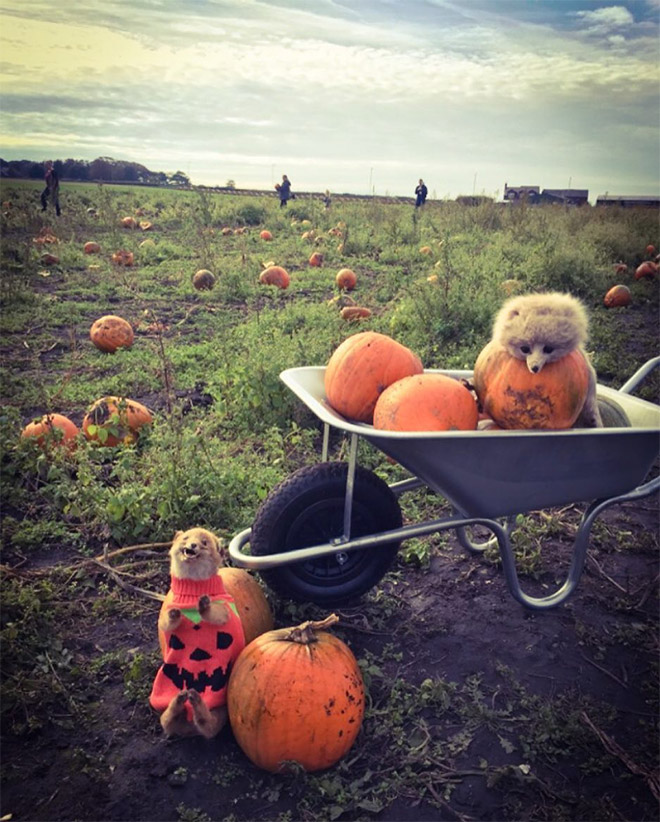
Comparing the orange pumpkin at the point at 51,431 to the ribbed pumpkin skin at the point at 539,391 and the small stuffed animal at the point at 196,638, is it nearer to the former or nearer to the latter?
the small stuffed animal at the point at 196,638

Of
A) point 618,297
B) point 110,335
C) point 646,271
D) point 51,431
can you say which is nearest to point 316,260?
point 618,297

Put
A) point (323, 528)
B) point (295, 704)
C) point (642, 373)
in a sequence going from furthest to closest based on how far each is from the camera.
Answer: point (642, 373)
point (323, 528)
point (295, 704)

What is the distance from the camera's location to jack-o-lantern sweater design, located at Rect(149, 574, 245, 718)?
2299 mm

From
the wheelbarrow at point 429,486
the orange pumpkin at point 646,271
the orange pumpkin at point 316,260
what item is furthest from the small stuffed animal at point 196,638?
the orange pumpkin at point 646,271

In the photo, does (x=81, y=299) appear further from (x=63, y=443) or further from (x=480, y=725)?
(x=480, y=725)

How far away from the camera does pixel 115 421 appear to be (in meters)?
4.13

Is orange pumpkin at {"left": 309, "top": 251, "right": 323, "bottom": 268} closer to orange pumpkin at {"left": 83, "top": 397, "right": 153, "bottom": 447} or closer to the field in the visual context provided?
the field

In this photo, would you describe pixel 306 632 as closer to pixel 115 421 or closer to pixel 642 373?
pixel 642 373

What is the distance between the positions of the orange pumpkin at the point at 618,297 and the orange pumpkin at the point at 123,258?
7714mm

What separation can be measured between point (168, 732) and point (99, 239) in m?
14.0

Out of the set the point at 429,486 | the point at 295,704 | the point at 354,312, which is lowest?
the point at 295,704

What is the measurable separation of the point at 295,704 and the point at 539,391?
148 cm

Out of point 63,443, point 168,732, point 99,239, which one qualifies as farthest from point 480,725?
point 99,239

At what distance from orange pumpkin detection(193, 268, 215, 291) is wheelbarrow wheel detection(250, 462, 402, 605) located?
7322mm
